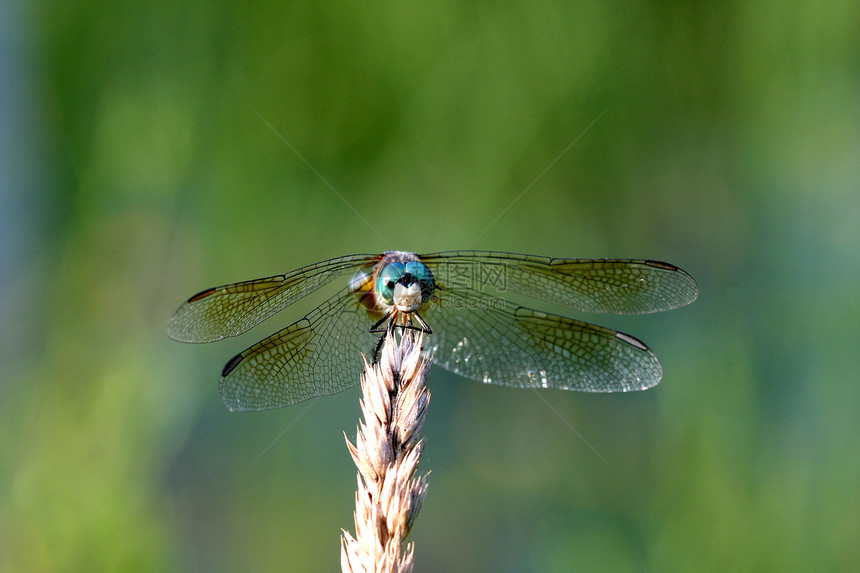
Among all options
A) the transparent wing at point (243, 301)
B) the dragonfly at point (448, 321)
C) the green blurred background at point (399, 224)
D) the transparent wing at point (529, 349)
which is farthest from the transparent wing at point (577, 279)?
the green blurred background at point (399, 224)

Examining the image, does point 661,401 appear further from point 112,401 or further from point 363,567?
point 112,401

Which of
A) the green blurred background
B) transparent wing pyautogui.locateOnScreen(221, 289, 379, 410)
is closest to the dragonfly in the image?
transparent wing pyautogui.locateOnScreen(221, 289, 379, 410)

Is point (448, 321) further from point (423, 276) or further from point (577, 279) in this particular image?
point (577, 279)

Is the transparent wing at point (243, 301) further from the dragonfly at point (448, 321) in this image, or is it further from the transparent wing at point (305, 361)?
the transparent wing at point (305, 361)

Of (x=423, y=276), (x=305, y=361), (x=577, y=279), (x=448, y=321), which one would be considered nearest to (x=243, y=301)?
→ (x=305, y=361)

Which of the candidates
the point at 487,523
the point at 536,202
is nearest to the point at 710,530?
the point at 487,523

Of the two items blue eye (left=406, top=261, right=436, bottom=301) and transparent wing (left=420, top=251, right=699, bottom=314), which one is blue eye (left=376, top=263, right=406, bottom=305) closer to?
blue eye (left=406, top=261, right=436, bottom=301)

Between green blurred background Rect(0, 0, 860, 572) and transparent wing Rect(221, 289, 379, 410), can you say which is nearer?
transparent wing Rect(221, 289, 379, 410)

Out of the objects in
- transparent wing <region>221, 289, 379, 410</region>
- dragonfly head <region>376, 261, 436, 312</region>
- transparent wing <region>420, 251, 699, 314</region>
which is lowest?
transparent wing <region>221, 289, 379, 410</region>

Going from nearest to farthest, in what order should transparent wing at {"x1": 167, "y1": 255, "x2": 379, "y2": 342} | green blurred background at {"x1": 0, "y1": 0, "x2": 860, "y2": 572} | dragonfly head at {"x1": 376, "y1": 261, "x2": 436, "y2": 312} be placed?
transparent wing at {"x1": 167, "y1": 255, "x2": 379, "y2": 342} < dragonfly head at {"x1": 376, "y1": 261, "x2": 436, "y2": 312} < green blurred background at {"x1": 0, "y1": 0, "x2": 860, "y2": 572}
